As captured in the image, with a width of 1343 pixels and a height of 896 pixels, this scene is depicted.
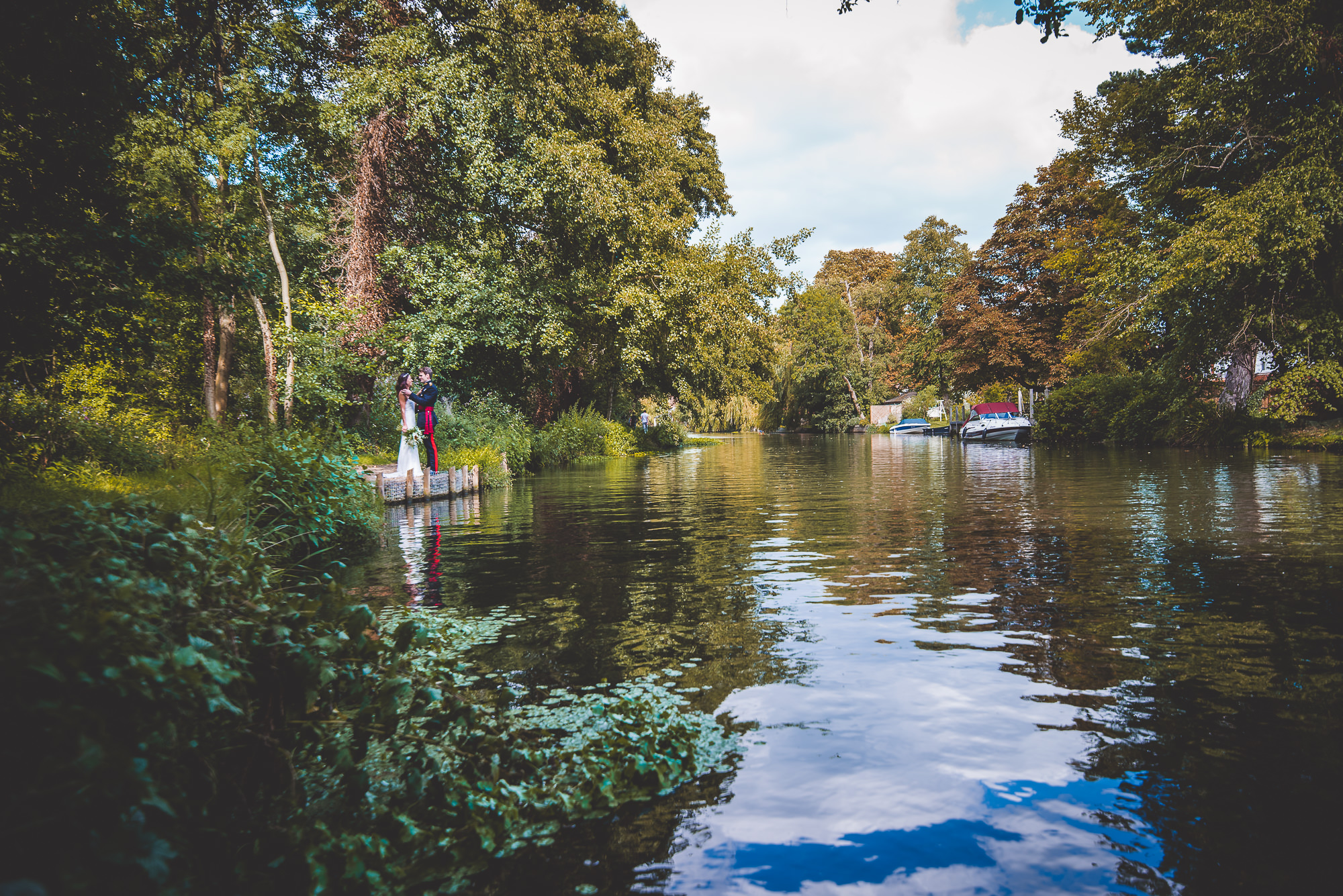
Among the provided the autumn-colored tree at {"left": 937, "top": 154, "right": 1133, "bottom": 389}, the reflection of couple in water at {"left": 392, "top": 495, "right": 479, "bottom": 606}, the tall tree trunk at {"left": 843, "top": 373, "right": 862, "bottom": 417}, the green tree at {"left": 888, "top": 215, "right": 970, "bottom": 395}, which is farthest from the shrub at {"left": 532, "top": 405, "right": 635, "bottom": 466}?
the green tree at {"left": 888, "top": 215, "right": 970, "bottom": 395}

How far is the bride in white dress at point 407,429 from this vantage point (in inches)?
624

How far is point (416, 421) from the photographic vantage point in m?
16.7

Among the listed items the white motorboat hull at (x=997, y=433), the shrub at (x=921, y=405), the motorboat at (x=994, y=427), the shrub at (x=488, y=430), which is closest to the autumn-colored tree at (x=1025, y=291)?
the motorboat at (x=994, y=427)

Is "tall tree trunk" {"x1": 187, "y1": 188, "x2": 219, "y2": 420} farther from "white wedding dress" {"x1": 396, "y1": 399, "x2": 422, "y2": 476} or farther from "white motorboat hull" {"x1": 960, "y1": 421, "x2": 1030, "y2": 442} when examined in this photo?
"white motorboat hull" {"x1": 960, "y1": 421, "x2": 1030, "y2": 442}

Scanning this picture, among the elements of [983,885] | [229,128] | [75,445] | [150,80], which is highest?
[229,128]

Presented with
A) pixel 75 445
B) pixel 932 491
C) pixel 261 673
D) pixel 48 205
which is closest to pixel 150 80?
pixel 48 205

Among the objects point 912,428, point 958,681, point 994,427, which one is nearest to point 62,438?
point 958,681

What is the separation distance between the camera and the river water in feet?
9.55

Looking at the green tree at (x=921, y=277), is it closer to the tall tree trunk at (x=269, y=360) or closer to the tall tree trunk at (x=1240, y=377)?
the tall tree trunk at (x=1240, y=377)

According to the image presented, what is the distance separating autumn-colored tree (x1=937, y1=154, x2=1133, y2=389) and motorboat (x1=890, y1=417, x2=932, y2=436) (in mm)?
7682

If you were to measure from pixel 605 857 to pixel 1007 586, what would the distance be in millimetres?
5555

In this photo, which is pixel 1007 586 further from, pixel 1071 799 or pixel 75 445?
pixel 75 445

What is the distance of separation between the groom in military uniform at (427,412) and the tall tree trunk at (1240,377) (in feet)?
85.8

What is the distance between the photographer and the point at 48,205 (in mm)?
6531
